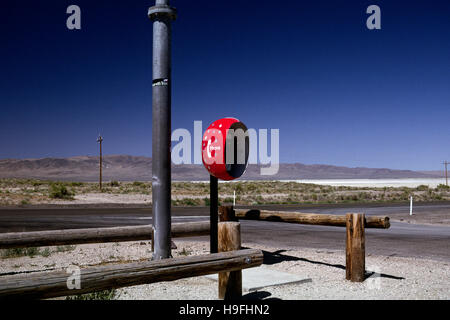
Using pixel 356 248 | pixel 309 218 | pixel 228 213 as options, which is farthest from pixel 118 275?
pixel 309 218

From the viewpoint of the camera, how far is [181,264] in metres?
4.10

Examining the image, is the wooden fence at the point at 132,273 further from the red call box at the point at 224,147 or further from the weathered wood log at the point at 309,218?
the weathered wood log at the point at 309,218

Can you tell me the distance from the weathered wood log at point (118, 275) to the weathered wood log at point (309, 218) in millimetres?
2966

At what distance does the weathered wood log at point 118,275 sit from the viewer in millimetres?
3291

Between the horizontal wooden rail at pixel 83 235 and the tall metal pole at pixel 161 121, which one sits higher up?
the tall metal pole at pixel 161 121

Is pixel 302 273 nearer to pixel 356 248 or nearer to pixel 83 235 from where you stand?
pixel 356 248

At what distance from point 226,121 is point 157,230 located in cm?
156

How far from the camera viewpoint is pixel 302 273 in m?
7.79

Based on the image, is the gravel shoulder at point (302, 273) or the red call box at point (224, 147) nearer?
the red call box at point (224, 147)

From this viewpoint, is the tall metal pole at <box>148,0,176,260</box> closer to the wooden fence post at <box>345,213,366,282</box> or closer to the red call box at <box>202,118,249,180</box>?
the red call box at <box>202,118,249,180</box>

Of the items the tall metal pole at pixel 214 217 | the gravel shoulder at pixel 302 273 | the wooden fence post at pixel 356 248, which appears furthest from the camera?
the wooden fence post at pixel 356 248

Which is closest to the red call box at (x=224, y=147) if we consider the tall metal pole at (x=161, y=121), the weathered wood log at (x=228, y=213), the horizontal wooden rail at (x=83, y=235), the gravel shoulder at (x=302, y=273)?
A: the tall metal pole at (x=161, y=121)

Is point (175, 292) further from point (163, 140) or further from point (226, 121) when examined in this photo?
point (226, 121)
